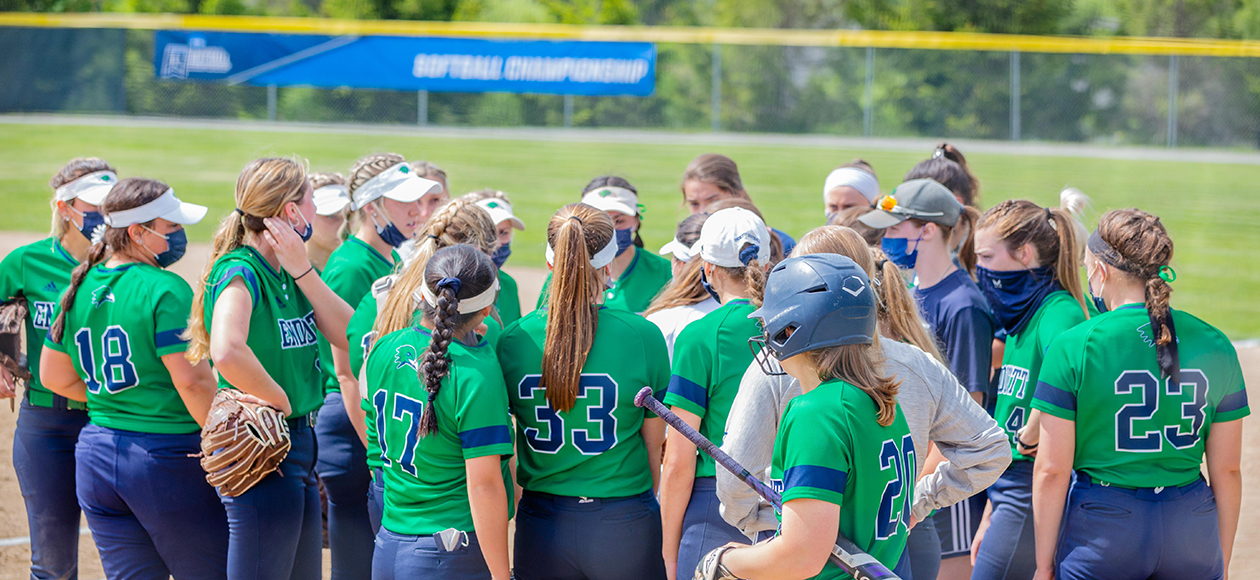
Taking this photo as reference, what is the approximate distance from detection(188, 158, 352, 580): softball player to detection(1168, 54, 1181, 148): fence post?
21.0 metres

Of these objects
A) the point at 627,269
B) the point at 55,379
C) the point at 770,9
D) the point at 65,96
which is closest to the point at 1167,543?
the point at 627,269

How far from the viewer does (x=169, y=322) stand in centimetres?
330

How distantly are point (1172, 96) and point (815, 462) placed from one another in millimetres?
22241

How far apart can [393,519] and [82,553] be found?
285 centimetres

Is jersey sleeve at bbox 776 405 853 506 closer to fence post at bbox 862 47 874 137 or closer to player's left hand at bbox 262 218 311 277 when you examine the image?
player's left hand at bbox 262 218 311 277

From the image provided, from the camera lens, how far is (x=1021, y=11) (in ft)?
101

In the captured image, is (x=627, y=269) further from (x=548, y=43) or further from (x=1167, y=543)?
(x=548, y=43)

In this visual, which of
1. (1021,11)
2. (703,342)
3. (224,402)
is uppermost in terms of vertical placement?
(1021,11)

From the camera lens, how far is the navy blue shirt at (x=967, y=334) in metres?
3.66

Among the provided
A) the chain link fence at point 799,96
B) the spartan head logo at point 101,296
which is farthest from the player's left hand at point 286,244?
the chain link fence at point 799,96

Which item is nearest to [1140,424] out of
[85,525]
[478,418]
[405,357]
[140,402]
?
[478,418]

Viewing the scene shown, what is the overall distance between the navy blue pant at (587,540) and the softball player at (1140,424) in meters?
1.23

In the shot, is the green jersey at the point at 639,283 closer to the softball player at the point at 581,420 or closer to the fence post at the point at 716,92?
the softball player at the point at 581,420

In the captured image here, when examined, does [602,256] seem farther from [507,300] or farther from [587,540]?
[507,300]
